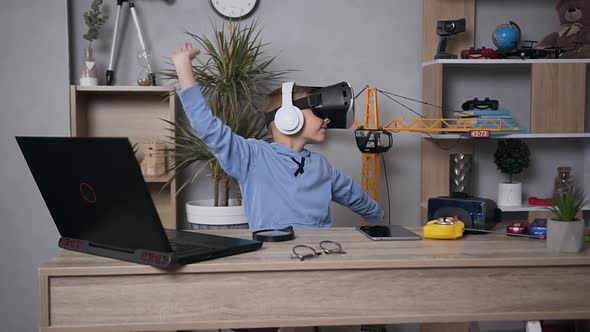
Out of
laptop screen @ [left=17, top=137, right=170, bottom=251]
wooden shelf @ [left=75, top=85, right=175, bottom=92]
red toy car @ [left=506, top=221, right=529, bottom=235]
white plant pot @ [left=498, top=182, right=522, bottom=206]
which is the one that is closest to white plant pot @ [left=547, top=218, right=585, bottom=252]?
red toy car @ [left=506, top=221, right=529, bottom=235]

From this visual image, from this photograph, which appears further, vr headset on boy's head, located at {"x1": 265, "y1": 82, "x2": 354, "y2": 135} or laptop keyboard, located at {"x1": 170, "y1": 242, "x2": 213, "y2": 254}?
vr headset on boy's head, located at {"x1": 265, "y1": 82, "x2": 354, "y2": 135}

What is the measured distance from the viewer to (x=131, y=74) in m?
3.52

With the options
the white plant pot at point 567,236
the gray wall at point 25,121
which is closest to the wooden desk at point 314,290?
the white plant pot at point 567,236

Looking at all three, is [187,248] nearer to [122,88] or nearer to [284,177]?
→ [284,177]

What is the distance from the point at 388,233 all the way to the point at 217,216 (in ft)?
4.61

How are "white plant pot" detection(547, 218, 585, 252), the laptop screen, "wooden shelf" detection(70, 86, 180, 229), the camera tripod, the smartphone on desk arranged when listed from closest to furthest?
the laptop screen, "white plant pot" detection(547, 218, 585, 252), the smartphone on desk, the camera tripod, "wooden shelf" detection(70, 86, 180, 229)

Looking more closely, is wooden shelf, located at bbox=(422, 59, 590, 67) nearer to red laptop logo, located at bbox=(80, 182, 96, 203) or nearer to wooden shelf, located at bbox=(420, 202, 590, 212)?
wooden shelf, located at bbox=(420, 202, 590, 212)

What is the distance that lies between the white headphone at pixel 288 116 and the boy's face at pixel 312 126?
38 millimetres

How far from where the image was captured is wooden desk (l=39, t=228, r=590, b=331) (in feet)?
4.86

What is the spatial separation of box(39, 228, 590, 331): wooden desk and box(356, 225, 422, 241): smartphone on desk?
18cm

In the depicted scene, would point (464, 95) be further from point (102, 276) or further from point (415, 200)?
point (102, 276)

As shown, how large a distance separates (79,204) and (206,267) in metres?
0.36

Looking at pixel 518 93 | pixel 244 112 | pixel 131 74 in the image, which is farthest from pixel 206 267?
pixel 518 93

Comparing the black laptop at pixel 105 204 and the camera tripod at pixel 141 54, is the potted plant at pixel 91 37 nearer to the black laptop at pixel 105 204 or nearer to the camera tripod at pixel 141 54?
the camera tripod at pixel 141 54
